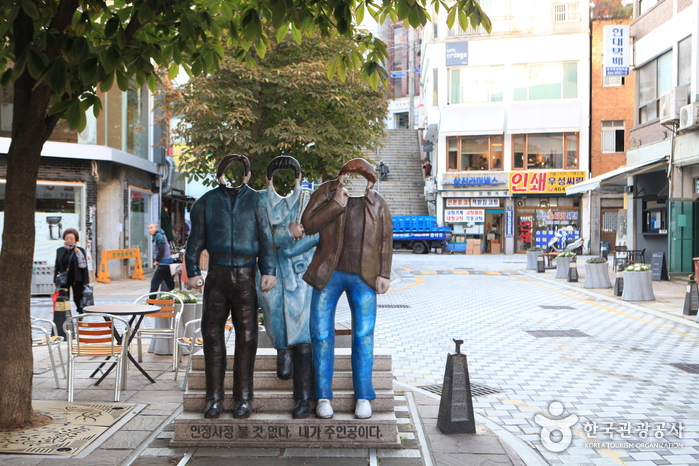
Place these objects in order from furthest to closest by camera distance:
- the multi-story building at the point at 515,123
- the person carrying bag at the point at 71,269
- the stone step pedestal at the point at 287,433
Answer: the multi-story building at the point at 515,123 < the person carrying bag at the point at 71,269 < the stone step pedestal at the point at 287,433

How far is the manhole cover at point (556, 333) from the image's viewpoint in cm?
1047

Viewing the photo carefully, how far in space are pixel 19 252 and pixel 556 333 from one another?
838 cm

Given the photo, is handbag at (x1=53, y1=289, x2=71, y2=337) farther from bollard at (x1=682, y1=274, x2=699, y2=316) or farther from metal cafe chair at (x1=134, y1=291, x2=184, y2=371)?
bollard at (x1=682, y1=274, x2=699, y2=316)

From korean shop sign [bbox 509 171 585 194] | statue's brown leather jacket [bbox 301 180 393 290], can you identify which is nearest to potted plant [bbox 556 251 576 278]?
korean shop sign [bbox 509 171 585 194]

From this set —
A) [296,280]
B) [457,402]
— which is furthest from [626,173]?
[296,280]

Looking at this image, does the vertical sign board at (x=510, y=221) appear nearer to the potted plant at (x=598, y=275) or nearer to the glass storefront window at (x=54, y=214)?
the potted plant at (x=598, y=275)

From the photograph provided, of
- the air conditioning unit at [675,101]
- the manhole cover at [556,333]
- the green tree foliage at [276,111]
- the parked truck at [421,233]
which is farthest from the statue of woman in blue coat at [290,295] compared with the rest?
the parked truck at [421,233]

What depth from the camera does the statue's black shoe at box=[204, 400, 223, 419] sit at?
479cm

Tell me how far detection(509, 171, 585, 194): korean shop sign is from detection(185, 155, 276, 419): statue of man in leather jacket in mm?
33902

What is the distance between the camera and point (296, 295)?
4.98 metres

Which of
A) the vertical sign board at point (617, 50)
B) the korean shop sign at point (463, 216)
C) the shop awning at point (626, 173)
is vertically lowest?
the korean shop sign at point (463, 216)

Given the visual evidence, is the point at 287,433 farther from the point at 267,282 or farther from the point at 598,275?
the point at 598,275

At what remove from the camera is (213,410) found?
189 inches

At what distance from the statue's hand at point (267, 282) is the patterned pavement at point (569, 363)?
2445mm
